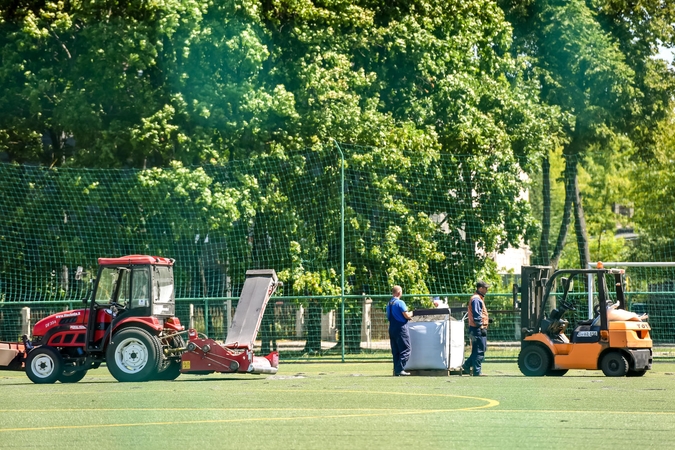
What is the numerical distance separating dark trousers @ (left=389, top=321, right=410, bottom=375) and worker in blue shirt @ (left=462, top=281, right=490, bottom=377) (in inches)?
44.2

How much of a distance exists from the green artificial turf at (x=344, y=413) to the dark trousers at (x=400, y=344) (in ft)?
2.87

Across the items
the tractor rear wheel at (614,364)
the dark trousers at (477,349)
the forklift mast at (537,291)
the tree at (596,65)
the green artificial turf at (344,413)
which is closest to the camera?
the green artificial turf at (344,413)

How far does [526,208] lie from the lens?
32344 millimetres

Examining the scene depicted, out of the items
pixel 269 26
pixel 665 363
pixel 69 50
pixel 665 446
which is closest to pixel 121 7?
pixel 69 50

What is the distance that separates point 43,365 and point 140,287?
6.58 ft

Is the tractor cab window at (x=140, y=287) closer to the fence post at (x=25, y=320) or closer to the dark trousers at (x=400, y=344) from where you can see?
the dark trousers at (x=400, y=344)

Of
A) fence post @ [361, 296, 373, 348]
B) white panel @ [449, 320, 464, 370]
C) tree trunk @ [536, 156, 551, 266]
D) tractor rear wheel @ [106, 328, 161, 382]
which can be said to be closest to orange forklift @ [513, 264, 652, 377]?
white panel @ [449, 320, 464, 370]

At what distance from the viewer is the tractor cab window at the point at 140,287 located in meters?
20.2

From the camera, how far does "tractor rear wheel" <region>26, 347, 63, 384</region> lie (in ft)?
65.2

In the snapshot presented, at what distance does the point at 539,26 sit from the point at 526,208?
11293mm

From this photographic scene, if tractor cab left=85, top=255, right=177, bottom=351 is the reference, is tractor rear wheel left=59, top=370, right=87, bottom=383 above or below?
below

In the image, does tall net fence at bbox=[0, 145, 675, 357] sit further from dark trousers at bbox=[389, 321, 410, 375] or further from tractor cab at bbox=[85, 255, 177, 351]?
tractor cab at bbox=[85, 255, 177, 351]

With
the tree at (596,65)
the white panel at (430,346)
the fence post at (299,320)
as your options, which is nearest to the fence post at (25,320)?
the fence post at (299,320)

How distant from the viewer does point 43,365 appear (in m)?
20.0
